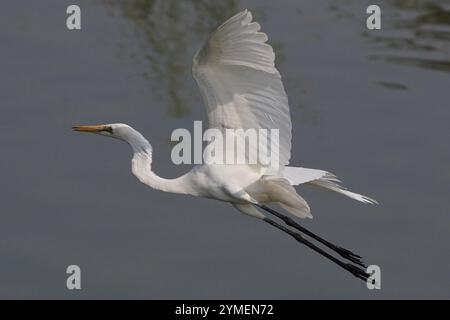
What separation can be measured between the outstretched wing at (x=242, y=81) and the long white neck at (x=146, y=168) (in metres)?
0.40

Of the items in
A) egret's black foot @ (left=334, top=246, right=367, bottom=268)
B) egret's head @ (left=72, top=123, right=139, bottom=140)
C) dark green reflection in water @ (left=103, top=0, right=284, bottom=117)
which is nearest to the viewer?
egret's head @ (left=72, top=123, right=139, bottom=140)

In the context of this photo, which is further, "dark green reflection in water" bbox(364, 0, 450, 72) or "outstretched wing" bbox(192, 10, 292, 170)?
"dark green reflection in water" bbox(364, 0, 450, 72)

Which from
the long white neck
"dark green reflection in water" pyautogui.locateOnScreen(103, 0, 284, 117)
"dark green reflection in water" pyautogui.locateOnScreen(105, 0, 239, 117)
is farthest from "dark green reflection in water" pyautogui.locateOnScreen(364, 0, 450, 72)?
the long white neck

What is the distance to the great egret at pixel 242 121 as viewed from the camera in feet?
24.9

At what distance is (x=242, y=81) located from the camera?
7832 millimetres

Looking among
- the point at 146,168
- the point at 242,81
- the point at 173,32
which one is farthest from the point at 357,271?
the point at 173,32

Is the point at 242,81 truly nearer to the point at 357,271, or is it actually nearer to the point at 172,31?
the point at 357,271

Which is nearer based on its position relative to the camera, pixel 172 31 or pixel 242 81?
pixel 242 81

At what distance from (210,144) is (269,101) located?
0.47 meters

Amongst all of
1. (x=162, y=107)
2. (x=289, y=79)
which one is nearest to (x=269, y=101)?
(x=162, y=107)

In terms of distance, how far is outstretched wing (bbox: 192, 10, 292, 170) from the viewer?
7539 mm

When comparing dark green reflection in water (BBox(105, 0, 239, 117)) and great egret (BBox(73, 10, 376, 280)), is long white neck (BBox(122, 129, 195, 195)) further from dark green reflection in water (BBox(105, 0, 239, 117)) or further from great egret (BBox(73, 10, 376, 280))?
dark green reflection in water (BBox(105, 0, 239, 117))

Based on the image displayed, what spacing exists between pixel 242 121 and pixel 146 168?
61 cm

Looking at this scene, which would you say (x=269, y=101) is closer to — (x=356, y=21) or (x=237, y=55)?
(x=237, y=55)
